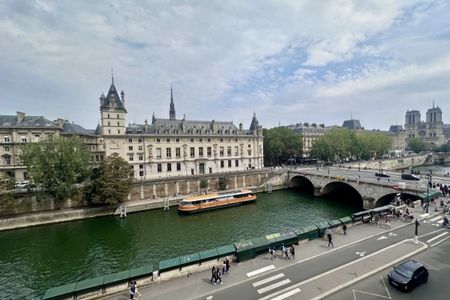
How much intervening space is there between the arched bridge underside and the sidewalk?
51.4ft

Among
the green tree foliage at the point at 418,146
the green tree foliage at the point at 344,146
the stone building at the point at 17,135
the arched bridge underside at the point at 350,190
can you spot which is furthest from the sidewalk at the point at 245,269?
the green tree foliage at the point at 418,146

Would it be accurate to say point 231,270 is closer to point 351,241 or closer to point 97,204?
point 351,241

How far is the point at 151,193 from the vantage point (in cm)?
4941

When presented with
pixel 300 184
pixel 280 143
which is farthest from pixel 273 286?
pixel 280 143

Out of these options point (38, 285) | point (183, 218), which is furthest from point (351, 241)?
point (38, 285)

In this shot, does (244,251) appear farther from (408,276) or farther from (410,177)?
(410,177)

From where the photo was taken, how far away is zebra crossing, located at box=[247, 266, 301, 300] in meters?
14.1

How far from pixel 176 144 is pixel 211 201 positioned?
23126 millimetres

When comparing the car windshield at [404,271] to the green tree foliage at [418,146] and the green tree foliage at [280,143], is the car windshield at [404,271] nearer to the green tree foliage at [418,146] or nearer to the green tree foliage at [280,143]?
the green tree foliage at [280,143]

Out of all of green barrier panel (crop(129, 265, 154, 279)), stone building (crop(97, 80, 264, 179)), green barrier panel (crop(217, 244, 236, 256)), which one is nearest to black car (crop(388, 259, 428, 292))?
green barrier panel (crop(217, 244, 236, 256))

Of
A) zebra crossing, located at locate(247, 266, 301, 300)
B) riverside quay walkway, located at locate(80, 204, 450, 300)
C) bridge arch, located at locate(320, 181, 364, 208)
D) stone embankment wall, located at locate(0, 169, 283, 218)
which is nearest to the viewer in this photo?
zebra crossing, located at locate(247, 266, 301, 300)

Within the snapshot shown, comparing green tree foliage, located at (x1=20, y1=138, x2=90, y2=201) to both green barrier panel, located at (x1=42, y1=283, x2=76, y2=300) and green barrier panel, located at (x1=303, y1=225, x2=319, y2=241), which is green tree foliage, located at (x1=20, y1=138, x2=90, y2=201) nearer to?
green barrier panel, located at (x1=42, y1=283, x2=76, y2=300)

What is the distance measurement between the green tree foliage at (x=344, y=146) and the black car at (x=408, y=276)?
7179 cm

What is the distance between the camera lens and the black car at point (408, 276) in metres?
13.9
